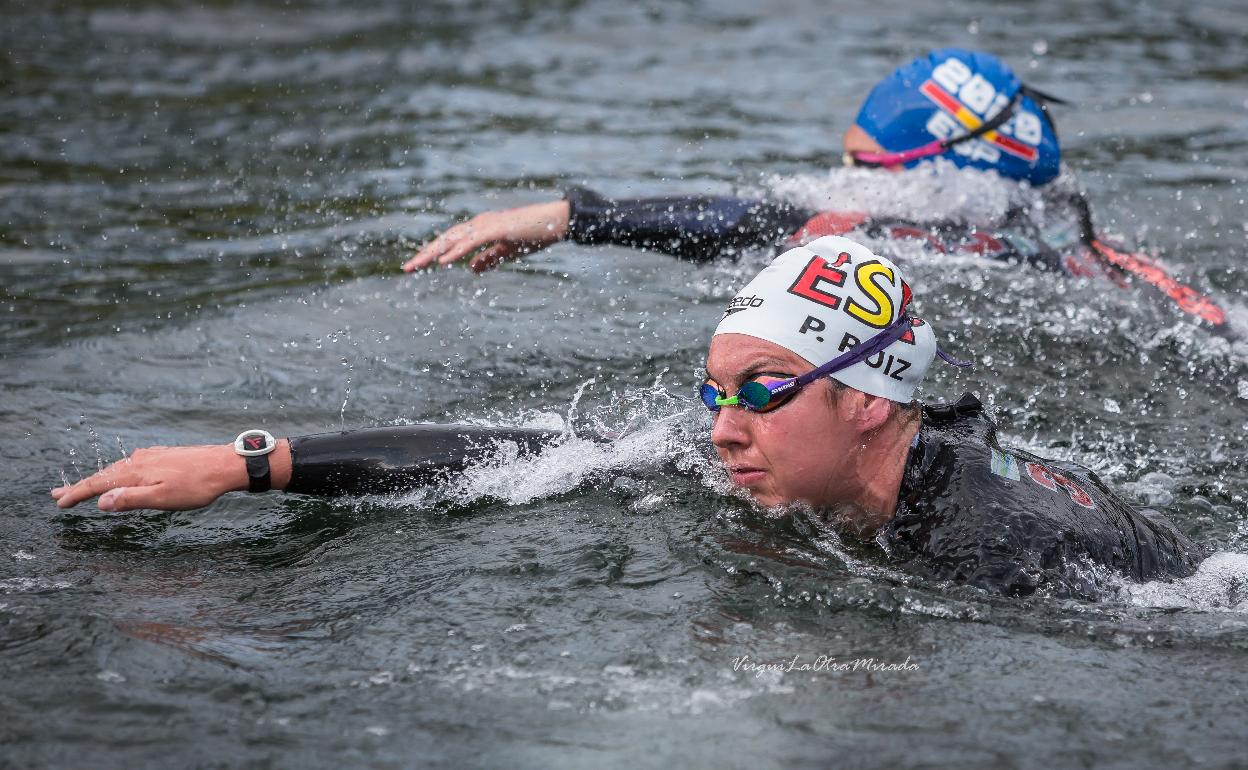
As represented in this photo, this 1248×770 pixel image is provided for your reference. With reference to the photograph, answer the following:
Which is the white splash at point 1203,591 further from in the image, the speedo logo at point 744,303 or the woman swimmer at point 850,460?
the speedo logo at point 744,303

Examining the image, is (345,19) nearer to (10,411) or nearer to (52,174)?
(52,174)

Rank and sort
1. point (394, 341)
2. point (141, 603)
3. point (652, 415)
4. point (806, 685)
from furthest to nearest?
1. point (394, 341)
2. point (652, 415)
3. point (141, 603)
4. point (806, 685)

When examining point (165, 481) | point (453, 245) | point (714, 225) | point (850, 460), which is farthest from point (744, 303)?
point (714, 225)

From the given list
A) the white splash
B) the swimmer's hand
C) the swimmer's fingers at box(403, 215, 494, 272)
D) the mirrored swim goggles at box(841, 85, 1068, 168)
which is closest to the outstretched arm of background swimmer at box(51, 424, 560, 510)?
the swimmer's hand

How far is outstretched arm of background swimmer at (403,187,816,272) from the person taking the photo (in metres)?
6.37

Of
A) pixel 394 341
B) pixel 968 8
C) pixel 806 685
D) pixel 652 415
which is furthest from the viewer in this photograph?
pixel 968 8

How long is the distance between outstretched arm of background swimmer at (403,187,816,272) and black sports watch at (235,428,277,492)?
1.79 metres

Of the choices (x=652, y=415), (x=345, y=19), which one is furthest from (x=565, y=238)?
(x=345, y=19)

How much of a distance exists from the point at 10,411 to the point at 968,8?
40.3 feet

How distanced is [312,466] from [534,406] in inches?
76.4

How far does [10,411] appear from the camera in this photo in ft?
20.5

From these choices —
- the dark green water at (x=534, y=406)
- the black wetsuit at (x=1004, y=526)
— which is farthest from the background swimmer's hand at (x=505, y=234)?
the black wetsuit at (x=1004, y=526)

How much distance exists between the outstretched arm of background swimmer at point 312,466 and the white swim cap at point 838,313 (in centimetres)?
99

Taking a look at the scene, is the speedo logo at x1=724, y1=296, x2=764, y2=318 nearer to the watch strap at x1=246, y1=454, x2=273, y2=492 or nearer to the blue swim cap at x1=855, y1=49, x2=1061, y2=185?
the watch strap at x1=246, y1=454, x2=273, y2=492
